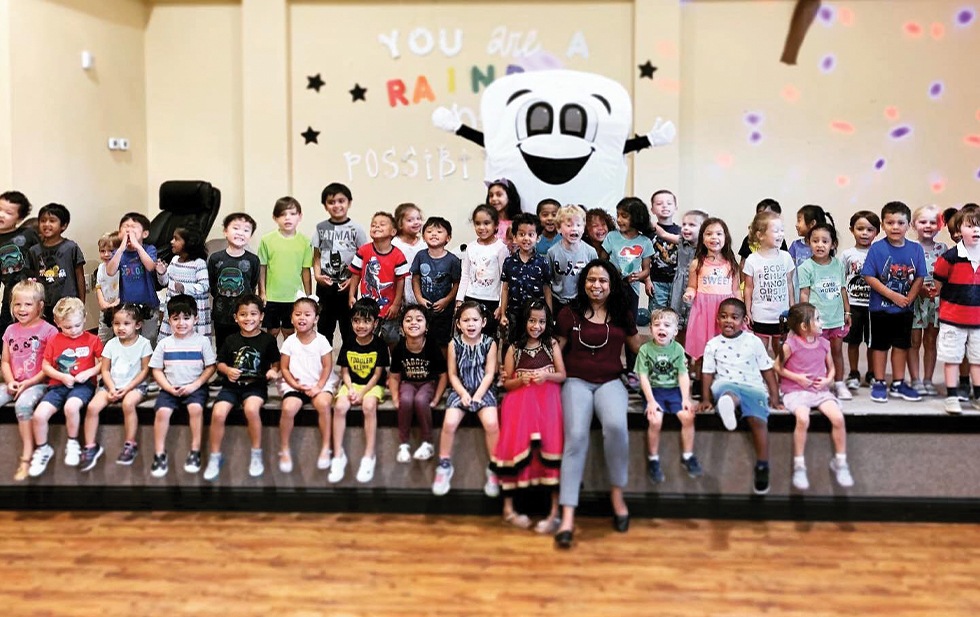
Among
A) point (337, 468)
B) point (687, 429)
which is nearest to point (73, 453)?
point (337, 468)

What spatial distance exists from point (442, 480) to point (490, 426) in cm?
30

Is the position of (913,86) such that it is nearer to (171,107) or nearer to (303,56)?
(303,56)

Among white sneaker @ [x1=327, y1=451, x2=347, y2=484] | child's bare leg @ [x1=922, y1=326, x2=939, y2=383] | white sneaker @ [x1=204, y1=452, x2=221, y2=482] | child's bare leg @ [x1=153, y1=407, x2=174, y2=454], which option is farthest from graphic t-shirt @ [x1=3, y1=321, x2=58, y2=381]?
child's bare leg @ [x1=922, y1=326, x2=939, y2=383]

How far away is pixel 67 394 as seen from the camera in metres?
3.66

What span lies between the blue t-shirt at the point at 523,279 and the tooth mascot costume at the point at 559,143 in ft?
6.09

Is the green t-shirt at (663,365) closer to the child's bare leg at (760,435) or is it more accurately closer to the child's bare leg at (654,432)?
the child's bare leg at (654,432)

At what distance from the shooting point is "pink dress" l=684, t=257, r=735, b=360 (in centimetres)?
384

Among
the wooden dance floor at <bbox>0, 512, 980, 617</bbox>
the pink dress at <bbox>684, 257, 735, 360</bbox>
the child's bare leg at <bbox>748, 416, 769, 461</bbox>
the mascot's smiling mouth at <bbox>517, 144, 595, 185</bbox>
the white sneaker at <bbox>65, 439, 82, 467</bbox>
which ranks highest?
the mascot's smiling mouth at <bbox>517, 144, 595, 185</bbox>

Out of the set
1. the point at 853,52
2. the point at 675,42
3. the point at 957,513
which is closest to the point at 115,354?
the point at 957,513

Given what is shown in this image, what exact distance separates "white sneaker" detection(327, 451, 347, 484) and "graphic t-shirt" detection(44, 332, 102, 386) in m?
1.16

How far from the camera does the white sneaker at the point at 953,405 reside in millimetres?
3530

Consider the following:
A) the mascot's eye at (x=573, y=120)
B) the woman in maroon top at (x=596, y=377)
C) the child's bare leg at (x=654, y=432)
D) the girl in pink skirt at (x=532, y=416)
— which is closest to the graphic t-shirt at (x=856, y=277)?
the woman in maroon top at (x=596, y=377)

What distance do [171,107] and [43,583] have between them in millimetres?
4623

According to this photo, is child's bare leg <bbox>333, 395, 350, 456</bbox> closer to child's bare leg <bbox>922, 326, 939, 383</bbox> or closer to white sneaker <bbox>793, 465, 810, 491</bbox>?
white sneaker <bbox>793, 465, 810, 491</bbox>
